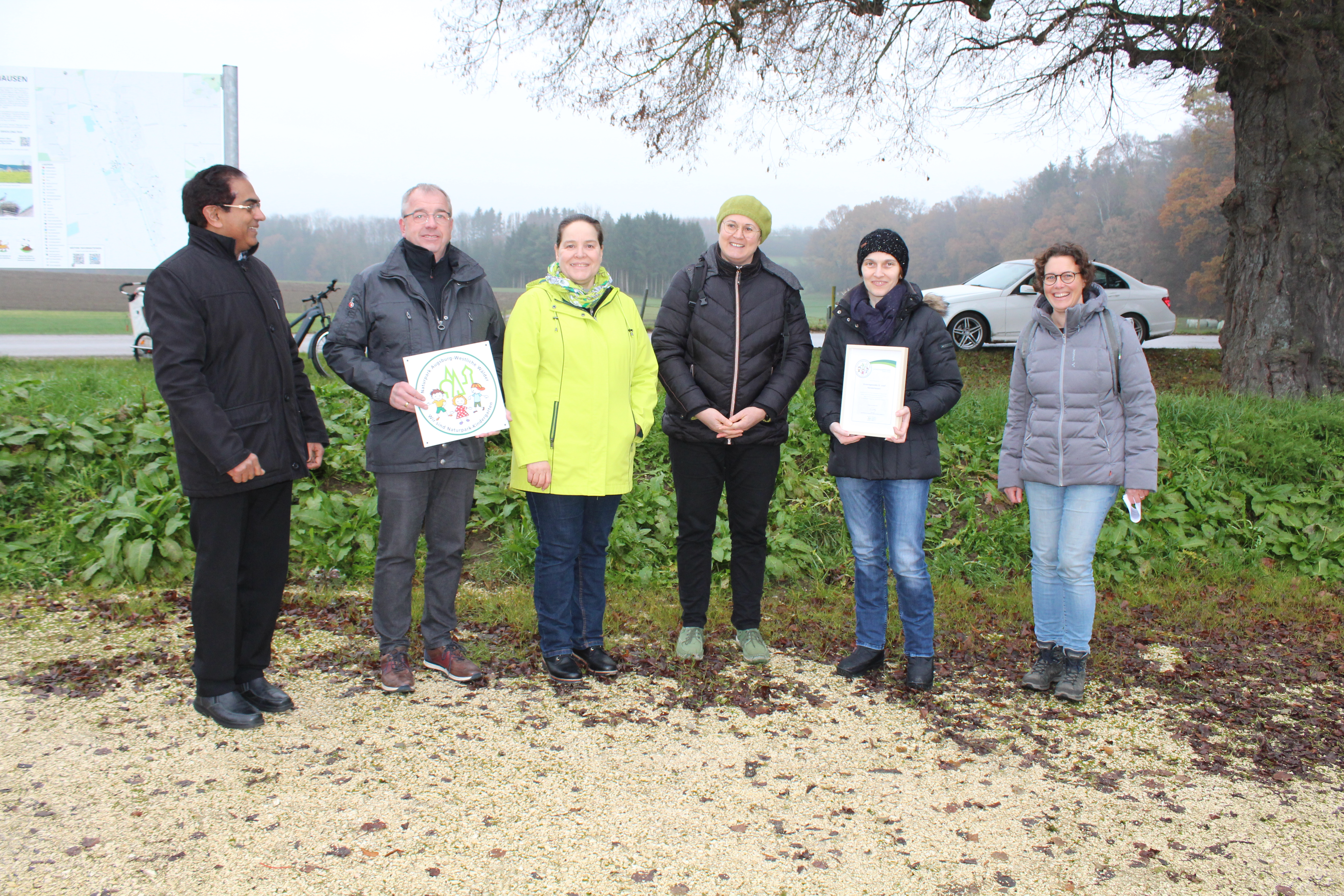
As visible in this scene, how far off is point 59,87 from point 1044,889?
1147 centimetres

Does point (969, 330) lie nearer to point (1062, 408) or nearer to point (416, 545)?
point (1062, 408)

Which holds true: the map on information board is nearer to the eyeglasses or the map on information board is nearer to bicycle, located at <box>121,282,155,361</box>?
bicycle, located at <box>121,282,155,361</box>

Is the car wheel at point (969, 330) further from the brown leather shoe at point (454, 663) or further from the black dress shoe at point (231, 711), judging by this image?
the black dress shoe at point (231, 711)

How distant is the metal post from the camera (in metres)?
9.45

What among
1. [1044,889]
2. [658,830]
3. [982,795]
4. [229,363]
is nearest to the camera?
[1044,889]

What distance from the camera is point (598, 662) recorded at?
4039mm

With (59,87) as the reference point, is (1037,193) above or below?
above

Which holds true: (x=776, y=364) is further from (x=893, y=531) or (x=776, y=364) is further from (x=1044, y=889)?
(x=1044, y=889)

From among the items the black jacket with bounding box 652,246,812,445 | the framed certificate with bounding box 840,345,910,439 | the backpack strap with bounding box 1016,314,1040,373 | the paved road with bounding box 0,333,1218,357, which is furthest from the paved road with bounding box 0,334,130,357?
the backpack strap with bounding box 1016,314,1040,373

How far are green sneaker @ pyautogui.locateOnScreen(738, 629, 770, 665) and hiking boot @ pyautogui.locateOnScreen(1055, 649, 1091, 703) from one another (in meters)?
1.28

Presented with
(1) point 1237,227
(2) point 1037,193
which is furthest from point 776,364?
(2) point 1037,193

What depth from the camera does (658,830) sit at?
2.77m

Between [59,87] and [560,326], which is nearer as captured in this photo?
[560,326]

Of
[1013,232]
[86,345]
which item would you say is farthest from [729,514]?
[1013,232]
